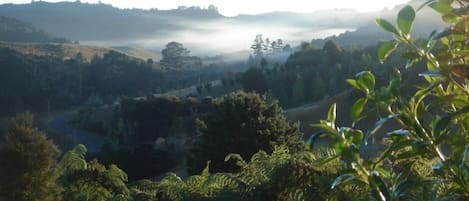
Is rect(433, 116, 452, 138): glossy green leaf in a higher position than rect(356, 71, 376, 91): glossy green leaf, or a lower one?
lower

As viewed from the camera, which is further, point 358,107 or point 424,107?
point 424,107

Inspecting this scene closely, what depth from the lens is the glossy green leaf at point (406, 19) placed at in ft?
4.44

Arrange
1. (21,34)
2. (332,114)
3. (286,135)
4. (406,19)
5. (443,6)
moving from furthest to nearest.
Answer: (21,34) < (286,135) < (332,114) < (443,6) < (406,19)

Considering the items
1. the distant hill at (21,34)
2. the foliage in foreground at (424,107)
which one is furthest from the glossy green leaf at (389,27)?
the distant hill at (21,34)

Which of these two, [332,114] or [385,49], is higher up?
[385,49]

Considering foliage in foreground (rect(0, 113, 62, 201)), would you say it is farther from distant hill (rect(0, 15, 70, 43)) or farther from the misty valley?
distant hill (rect(0, 15, 70, 43))

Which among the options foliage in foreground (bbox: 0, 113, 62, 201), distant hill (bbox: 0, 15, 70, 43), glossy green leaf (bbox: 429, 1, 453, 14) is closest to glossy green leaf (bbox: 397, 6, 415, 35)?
glossy green leaf (bbox: 429, 1, 453, 14)

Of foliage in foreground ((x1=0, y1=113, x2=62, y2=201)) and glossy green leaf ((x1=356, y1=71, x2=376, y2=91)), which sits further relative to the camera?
foliage in foreground ((x1=0, y1=113, x2=62, y2=201))

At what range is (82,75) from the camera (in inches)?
3846

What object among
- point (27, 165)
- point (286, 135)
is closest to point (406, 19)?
point (27, 165)

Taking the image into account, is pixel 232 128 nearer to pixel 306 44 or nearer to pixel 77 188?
pixel 77 188

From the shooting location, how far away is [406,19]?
135 cm

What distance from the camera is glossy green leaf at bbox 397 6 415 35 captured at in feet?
4.44

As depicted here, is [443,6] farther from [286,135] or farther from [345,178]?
[286,135]
